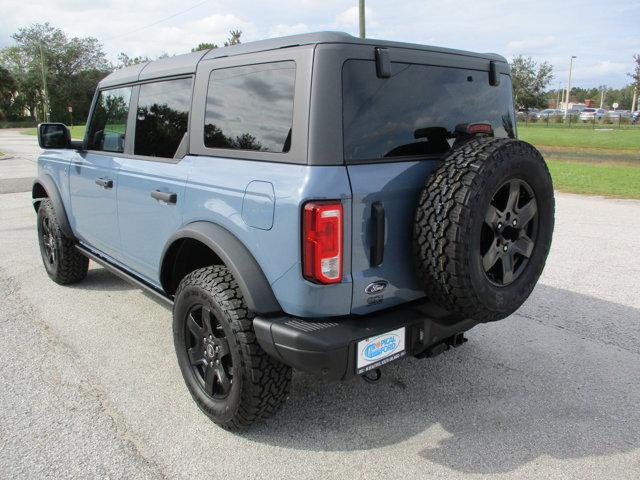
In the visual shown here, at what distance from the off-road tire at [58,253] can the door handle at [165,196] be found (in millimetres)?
2038

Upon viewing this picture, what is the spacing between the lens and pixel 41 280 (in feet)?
17.5

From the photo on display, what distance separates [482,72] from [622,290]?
3119mm

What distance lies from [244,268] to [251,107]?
2.68 feet

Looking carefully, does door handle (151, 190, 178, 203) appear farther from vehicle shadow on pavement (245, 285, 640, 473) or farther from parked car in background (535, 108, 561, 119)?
parked car in background (535, 108, 561, 119)

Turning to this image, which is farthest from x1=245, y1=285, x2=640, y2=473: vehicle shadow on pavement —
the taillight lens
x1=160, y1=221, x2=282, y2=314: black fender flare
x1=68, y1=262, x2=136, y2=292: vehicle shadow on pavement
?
x1=68, y1=262, x2=136, y2=292: vehicle shadow on pavement

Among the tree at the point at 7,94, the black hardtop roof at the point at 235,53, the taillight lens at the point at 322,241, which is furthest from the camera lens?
the tree at the point at 7,94

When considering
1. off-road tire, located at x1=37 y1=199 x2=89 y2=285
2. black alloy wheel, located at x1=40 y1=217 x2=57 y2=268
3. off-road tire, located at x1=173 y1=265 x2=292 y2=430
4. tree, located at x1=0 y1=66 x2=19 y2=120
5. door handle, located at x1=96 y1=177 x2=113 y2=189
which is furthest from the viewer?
tree, located at x1=0 y1=66 x2=19 y2=120

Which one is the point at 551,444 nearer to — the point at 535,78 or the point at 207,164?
the point at 207,164

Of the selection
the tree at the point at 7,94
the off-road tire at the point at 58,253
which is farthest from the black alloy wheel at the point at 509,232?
the tree at the point at 7,94

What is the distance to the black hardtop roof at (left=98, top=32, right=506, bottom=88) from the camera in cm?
238

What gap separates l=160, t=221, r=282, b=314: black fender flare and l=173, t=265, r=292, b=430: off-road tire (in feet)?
0.41

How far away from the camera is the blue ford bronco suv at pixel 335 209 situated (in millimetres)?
2332

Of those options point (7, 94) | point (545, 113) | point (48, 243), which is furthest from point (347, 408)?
point (7, 94)

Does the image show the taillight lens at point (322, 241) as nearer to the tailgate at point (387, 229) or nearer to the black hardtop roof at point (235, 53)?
the tailgate at point (387, 229)
